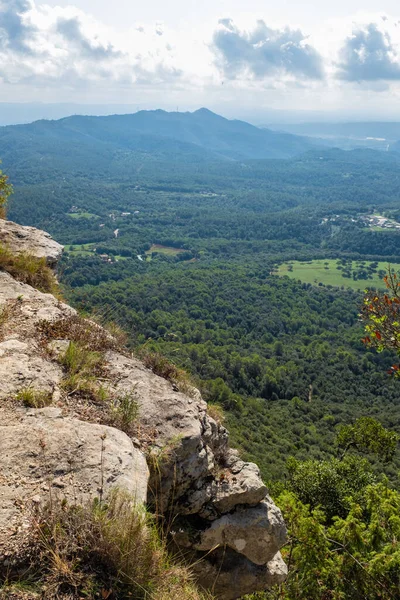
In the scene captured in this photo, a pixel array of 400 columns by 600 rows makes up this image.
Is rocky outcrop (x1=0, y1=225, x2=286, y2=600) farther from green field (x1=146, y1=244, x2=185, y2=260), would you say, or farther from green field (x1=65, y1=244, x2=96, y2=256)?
green field (x1=146, y1=244, x2=185, y2=260)

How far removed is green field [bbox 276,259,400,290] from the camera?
125619mm

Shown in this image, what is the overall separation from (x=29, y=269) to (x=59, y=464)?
6.38 meters

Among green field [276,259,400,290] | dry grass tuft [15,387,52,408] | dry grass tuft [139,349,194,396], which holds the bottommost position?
green field [276,259,400,290]

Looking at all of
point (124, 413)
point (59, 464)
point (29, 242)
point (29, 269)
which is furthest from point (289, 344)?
point (59, 464)

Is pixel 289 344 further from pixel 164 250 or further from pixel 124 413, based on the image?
pixel 164 250

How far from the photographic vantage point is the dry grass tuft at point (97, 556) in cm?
298

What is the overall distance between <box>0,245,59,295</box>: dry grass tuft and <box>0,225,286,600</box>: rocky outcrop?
1649 mm

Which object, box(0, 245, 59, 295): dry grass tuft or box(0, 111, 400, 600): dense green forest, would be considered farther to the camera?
box(0, 245, 59, 295): dry grass tuft

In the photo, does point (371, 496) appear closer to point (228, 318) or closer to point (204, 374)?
point (204, 374)

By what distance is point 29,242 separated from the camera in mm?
10891

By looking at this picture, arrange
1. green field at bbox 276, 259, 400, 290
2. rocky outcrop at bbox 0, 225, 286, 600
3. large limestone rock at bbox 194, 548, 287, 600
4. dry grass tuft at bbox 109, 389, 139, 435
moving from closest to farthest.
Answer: rocky outcrop at bbox 0, 225, 286, 600
dry grass tuft at bbox 109, 389, 139, 435
large limestone rock at bbox 194, 548, 287, 600
green field at bbox 276, 259, 400, 290

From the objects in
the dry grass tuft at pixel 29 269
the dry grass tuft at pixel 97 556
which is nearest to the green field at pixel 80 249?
the dry grass tuft at pixel 29 269

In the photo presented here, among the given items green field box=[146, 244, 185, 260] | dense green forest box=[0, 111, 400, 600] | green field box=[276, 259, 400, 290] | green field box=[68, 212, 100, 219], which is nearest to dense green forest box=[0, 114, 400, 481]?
dense green forest box=[0, 111, 400, 600]

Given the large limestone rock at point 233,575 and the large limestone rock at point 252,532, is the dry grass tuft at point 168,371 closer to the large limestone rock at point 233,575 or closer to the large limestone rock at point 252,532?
the large limestone rock at point 252,532
